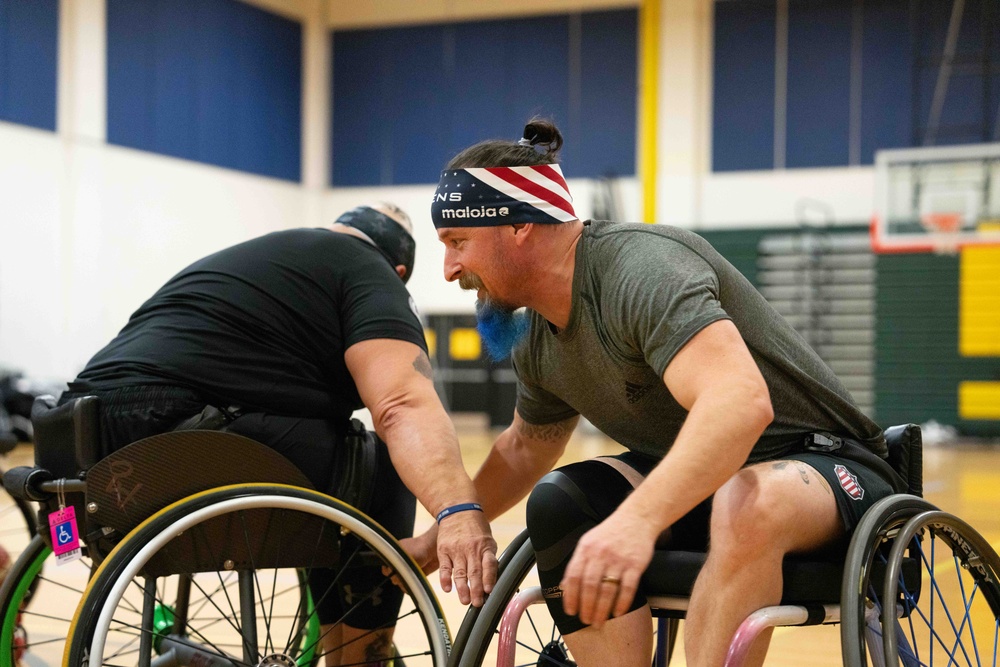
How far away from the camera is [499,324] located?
5.92 feet

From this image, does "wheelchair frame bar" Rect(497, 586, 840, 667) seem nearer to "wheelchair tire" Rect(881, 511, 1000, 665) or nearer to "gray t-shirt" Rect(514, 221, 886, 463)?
"wheelchair tire" Rect(881, 511, 1000, 665)

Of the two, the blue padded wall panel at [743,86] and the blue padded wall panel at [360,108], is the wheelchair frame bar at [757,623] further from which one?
the blue padded wall panel at [360,108]

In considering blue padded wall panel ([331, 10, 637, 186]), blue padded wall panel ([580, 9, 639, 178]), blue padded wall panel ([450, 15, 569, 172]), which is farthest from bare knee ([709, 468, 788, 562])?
blue padded wall panel ([450, 15, 569, 172])

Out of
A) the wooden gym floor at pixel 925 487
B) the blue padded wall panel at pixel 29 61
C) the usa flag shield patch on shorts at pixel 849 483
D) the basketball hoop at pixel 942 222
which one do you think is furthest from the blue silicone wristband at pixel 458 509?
the blue padded wall panel at pixel 29 61

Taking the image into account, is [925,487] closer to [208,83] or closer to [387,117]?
[387,117]

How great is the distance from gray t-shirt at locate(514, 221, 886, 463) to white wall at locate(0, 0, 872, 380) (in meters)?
9.48

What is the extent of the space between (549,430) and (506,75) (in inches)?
453

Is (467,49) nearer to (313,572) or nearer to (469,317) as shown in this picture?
(469,317)

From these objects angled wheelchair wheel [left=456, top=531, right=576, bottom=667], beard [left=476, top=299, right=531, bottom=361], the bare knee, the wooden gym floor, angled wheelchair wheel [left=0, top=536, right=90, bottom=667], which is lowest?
the wooden gym floor

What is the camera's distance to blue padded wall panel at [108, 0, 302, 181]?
37.4ft

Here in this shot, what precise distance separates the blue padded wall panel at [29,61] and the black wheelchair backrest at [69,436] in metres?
9.23

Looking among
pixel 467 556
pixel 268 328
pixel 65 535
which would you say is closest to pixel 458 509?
pixel 467 556

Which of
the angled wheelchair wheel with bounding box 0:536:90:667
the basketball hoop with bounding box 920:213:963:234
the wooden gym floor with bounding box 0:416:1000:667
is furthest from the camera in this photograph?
the basketball hoop with bounding box 920:213:963:234

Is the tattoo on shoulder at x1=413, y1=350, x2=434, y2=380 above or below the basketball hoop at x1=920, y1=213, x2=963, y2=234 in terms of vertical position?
below
